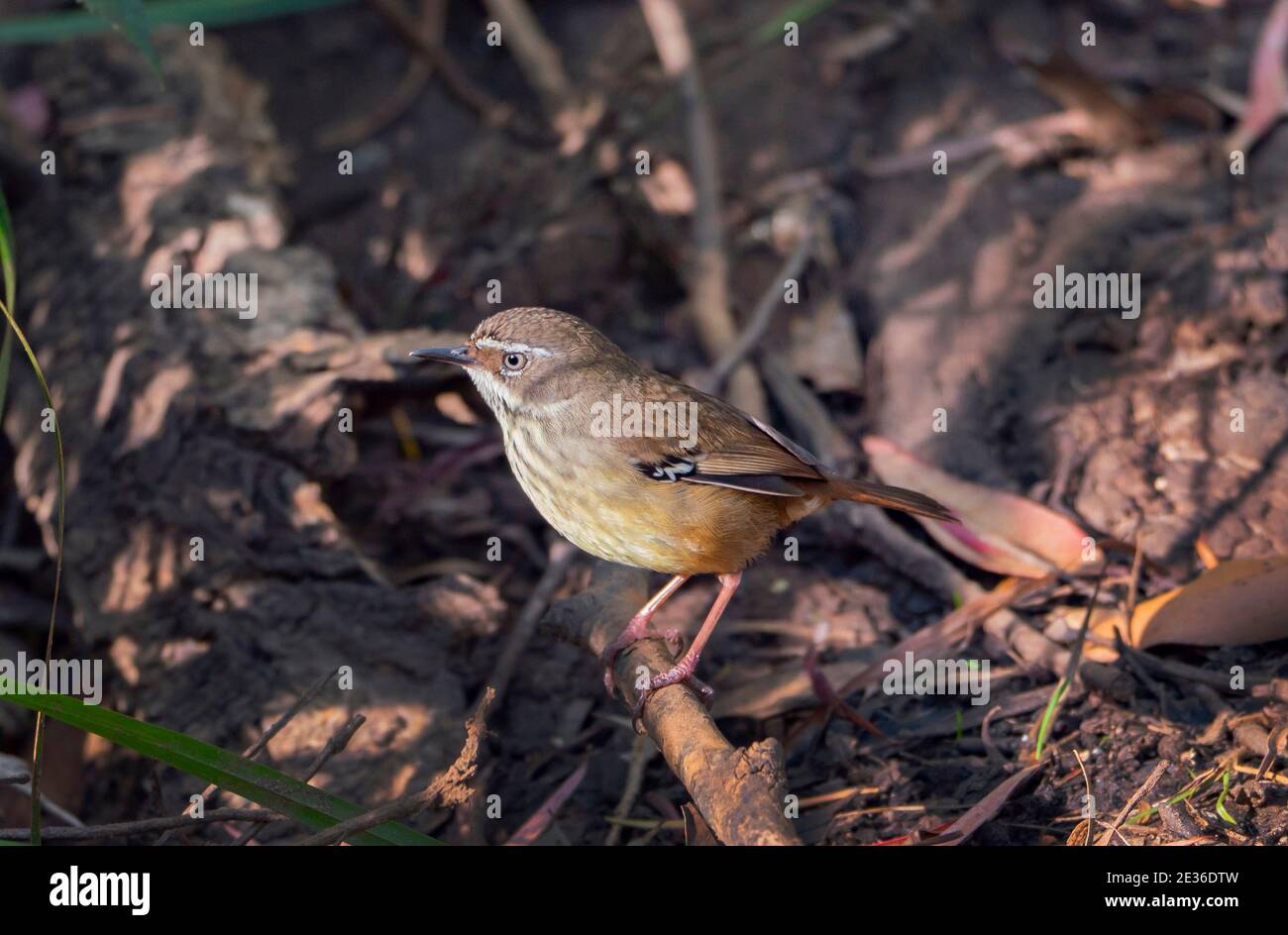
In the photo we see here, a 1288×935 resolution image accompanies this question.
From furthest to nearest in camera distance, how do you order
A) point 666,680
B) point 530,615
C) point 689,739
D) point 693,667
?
point 530,615
point 693,667
point 666,680
point 689,739

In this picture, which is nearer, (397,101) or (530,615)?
(530,615)

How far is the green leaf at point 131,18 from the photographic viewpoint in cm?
374

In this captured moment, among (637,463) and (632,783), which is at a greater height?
(637,463)

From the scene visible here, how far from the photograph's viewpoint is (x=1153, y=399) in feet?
17.4

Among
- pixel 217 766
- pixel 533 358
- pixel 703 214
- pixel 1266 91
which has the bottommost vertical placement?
pixel 217 766

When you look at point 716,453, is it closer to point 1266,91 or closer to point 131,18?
point 131,18

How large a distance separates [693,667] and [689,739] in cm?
67

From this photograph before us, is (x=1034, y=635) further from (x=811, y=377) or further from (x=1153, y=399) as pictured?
(x=811, y=377)

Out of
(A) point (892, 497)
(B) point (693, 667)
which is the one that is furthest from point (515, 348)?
(A) point (892, 497)

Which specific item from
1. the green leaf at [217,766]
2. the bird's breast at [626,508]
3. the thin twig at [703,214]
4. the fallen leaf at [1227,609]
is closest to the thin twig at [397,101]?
the thin twig at [703,214]

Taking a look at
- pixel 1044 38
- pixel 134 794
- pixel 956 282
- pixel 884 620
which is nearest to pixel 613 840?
pixel 884 620

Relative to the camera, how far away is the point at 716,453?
175 inches

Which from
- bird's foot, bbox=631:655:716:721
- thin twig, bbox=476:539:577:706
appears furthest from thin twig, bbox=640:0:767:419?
bird's foot, bbox=631:655:716:721

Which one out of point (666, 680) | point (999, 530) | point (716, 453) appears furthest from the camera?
point (999, 530)
